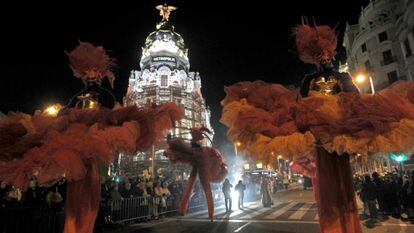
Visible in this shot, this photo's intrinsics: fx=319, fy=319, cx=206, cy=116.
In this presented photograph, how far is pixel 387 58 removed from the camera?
3975 centimetres

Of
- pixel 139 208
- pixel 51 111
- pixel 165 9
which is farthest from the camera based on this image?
pixel 165 9

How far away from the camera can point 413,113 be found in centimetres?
307

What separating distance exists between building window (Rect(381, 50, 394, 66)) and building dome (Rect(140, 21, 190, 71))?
36.2m

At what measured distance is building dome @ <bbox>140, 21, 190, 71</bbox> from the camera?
6231 cm

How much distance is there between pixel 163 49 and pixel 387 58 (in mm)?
39155

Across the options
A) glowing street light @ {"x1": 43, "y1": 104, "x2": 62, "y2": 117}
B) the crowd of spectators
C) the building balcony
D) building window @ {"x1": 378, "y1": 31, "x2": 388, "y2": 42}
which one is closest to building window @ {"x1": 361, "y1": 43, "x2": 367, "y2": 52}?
building window @ {"x1": 378, "y1": 31, "x2": 388, "y2": 42}

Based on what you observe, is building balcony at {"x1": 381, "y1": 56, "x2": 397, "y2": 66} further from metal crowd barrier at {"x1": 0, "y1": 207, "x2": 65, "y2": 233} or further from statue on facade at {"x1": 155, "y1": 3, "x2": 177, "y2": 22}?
metal crowd barrier at {"x1": 0, "y1": 207, "x2": 65, "y2": 233}

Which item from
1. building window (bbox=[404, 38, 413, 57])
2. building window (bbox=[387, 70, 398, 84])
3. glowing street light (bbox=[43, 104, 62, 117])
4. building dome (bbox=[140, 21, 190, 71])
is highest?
building dome (bbox=[140, 21, 190, 71])

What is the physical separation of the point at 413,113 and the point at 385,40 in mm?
43451

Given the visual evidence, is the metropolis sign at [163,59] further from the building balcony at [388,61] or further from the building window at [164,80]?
the building balcony at [388,61]

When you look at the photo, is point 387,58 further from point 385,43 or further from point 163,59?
point 163,59

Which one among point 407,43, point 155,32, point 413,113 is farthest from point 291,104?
point 155,32

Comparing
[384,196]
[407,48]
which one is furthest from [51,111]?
[407,48]

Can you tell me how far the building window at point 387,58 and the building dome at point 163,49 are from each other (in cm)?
3616
